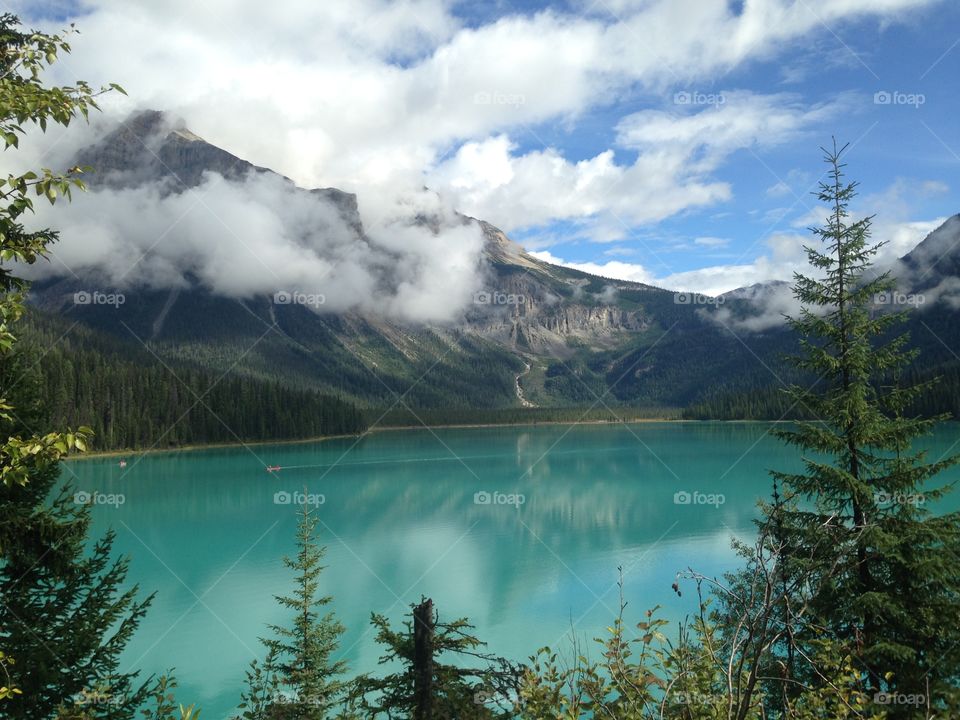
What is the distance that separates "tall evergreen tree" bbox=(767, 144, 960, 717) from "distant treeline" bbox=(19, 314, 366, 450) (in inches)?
2784

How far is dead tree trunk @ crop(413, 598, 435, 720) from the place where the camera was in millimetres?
6043

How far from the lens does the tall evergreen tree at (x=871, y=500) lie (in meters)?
8.26

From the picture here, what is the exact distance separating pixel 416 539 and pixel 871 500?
30.4m

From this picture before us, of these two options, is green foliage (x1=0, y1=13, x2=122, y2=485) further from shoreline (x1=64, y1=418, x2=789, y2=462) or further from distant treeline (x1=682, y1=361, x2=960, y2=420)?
distant treeline (x1=682, y1=361, x2=960, y2=420)

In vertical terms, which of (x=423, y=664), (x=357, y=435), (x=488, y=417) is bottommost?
(x=423, y=664)

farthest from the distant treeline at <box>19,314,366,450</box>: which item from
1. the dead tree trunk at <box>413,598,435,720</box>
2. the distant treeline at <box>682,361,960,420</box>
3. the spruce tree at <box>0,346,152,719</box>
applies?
the distant treeline at <box>682,361,960,420</box>

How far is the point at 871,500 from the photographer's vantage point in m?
9.09

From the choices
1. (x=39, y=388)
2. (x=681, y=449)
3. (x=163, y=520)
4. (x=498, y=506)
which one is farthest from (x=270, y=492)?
(x=681, y=449)

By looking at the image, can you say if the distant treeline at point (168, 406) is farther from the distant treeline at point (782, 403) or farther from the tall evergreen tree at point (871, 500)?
the distant treeline at point (782, 403)

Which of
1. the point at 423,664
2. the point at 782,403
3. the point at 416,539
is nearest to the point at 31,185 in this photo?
the point at 423,664

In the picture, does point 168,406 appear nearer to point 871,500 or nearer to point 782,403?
point 871,500

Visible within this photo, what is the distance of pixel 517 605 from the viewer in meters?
23.8

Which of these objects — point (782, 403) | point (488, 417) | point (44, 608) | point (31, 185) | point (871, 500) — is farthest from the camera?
point (488, 417)

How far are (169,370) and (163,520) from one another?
204 ft
